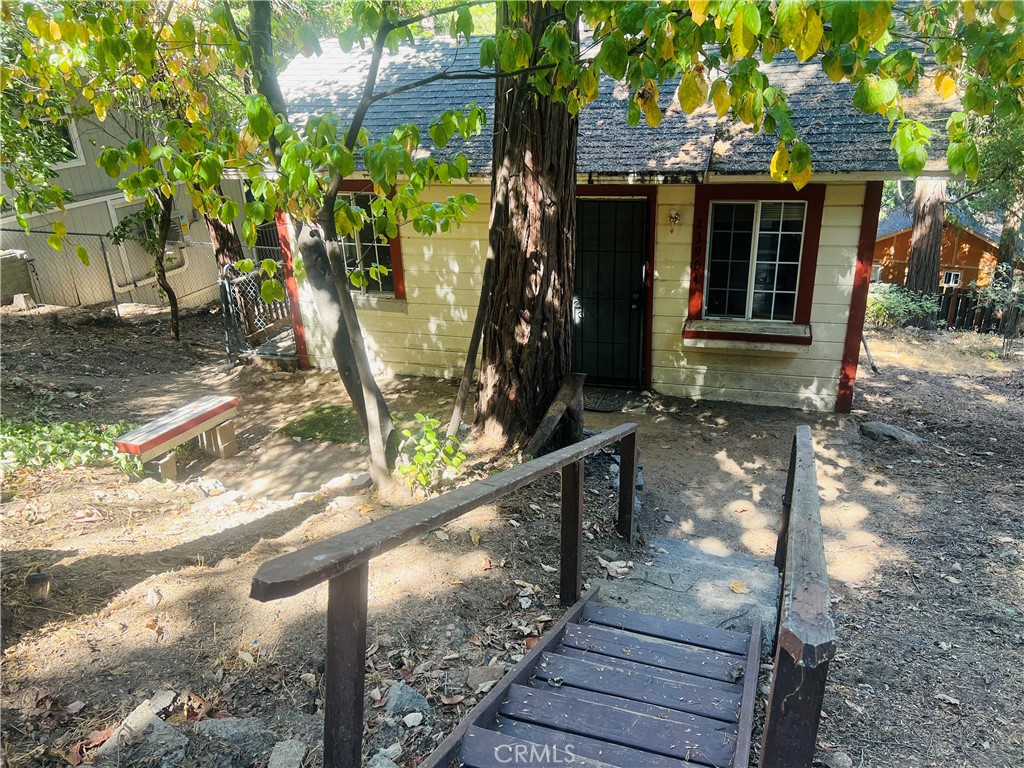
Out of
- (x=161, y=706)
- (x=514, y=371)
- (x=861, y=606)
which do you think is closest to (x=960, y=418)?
(x=861, y=606)

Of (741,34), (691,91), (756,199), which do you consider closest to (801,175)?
(691,91)

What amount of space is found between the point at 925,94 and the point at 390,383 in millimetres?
8719

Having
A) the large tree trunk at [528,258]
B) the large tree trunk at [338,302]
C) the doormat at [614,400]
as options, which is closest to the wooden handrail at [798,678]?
the large tree trunk at [338,302]

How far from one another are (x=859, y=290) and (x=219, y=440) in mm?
7950

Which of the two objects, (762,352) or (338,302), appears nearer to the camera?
(338,302)

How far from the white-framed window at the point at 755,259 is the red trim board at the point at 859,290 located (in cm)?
65

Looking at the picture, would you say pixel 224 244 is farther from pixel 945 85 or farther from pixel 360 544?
pixel 360 544

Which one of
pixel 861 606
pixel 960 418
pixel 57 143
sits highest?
pixel 57 143

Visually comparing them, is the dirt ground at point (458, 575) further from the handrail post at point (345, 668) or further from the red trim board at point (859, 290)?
the handrail post at point (345, 668)

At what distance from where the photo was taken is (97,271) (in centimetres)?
1410

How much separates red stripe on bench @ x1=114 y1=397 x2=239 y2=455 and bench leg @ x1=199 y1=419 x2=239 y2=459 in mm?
261

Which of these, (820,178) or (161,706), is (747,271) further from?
(161,706)

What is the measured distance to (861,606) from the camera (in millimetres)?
4617

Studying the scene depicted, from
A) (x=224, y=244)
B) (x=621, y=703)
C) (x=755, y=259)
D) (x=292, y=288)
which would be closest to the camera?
(x=621, y=703)
